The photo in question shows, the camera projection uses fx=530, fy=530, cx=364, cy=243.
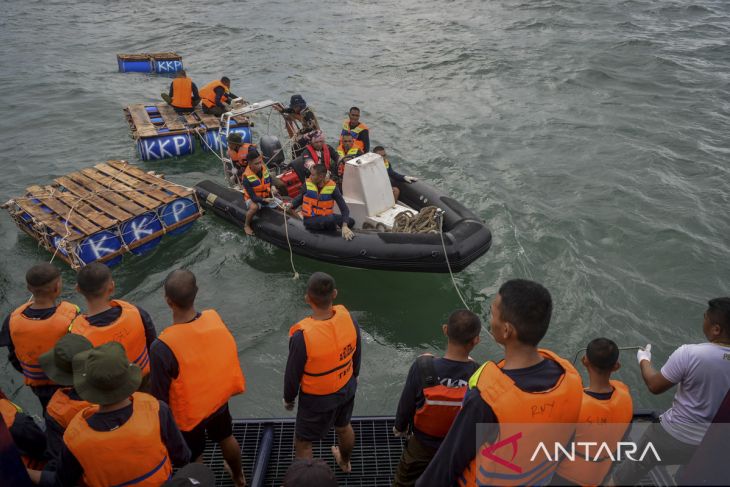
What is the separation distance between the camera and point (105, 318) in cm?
316

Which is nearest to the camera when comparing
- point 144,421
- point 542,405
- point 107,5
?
point 542,405

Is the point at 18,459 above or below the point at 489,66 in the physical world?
above

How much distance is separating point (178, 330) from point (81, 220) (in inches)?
180

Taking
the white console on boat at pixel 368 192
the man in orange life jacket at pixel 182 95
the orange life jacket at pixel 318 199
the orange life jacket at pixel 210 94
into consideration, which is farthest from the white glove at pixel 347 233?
the man in orange life jacket at pixel 182 95

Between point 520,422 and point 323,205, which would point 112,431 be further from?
point 323,205

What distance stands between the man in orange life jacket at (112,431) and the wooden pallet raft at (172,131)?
772 centimetres

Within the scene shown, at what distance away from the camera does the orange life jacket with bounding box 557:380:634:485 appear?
2443 mm

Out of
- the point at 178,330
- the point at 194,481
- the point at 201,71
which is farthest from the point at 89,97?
the point at 194,481

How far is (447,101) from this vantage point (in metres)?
13.0

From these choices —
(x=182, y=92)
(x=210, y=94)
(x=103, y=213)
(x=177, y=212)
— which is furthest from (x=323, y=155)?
(x=182, y=92)

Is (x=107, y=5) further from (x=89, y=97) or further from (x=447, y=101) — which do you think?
(x=447, y=101)

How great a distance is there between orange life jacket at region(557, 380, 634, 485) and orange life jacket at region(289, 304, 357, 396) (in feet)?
4.37

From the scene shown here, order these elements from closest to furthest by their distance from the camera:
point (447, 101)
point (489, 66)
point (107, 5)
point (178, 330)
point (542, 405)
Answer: point (542, 405), point (178, 330), point (447, 101), point (489, 66), point (107, 5)

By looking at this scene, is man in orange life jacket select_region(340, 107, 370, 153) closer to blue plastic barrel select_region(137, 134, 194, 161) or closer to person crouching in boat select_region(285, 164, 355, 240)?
person crouching in boat select_region(285, 164, 355, 240)
